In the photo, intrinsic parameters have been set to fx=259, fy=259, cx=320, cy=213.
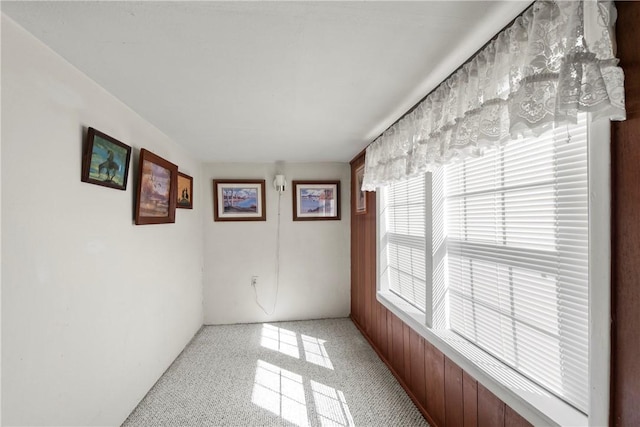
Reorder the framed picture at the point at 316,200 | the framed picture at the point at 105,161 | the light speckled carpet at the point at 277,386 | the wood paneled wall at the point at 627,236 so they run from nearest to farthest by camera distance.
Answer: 1. the wood paneled wall at the point at 627,236
2. the framed picture at the point at 105,161
3. the light speckled carpet at the point at 277,386
4. the framed picture at the point at 316,200

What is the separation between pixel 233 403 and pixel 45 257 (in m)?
1.50

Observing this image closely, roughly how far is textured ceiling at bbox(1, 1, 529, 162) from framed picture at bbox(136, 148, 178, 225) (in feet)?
1.14

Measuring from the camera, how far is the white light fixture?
322 centimetres

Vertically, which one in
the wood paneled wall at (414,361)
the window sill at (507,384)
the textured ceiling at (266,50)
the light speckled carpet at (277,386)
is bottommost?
the light speckled carpet at (277,386)

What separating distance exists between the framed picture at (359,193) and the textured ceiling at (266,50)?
113 centimetres

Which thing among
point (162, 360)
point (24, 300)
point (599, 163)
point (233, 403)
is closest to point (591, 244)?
point (599, 163)

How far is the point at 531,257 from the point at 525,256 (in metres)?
0.03

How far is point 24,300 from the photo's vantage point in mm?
1012

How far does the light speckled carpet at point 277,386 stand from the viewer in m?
1.72

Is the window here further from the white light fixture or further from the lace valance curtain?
the white light fixture

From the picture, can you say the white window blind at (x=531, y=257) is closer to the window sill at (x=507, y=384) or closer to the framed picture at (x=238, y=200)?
the window sill at (x=507, y=384)

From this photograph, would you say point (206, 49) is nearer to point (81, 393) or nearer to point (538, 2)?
point (538, 2)

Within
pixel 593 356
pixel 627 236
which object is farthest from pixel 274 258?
pixel 627 236

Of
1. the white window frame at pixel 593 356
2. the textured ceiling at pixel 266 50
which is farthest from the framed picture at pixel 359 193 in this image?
the white window frame at pixel 593 356
